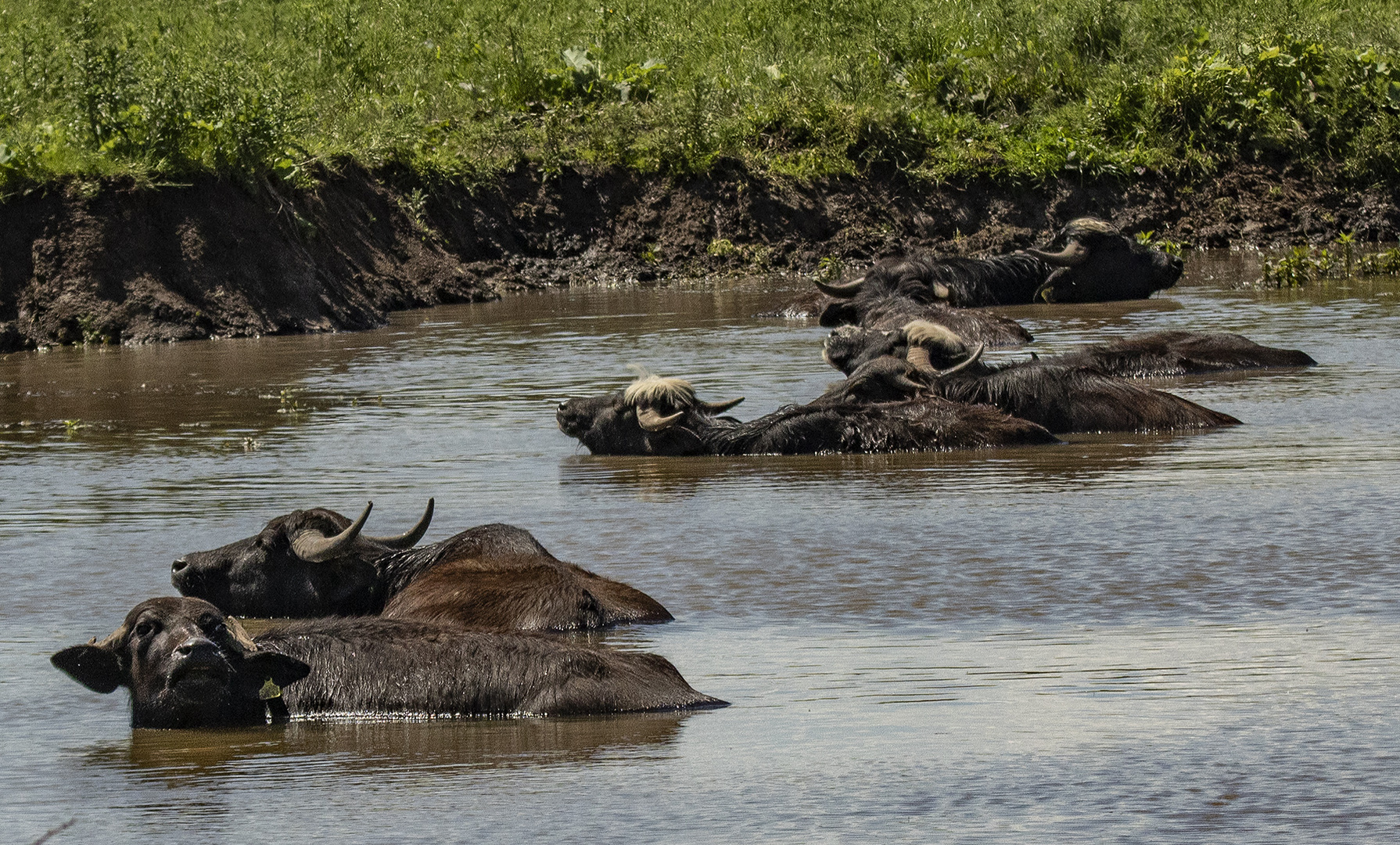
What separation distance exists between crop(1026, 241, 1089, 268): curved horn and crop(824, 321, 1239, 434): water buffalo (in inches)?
310

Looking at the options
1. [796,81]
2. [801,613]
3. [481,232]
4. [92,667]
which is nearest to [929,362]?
[801,613]

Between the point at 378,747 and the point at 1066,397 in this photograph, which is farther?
the point at 1066,397

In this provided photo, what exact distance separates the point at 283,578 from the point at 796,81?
19778 millimetres

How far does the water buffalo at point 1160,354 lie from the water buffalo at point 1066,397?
1184mm

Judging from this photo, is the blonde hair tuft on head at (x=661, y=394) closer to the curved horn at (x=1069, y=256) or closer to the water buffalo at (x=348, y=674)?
the water buffalo at (x=348, y=674)

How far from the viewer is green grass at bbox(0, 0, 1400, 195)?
79.5ft

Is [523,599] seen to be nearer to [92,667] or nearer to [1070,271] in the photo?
[92,667]

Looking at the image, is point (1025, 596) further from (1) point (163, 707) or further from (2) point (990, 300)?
(2) point (990, 300)

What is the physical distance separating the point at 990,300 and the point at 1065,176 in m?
6.50

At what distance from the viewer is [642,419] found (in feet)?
37.2

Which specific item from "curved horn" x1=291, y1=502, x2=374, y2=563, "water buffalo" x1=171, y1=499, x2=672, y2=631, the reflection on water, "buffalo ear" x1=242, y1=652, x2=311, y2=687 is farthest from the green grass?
the reflection on water

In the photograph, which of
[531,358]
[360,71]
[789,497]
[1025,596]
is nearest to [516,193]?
[360,71]

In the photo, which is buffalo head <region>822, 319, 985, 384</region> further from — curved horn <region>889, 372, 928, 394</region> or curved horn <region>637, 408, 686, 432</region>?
curved horn <region>637, 408, 686, 432</region>

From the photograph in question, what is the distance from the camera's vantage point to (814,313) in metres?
18.8
